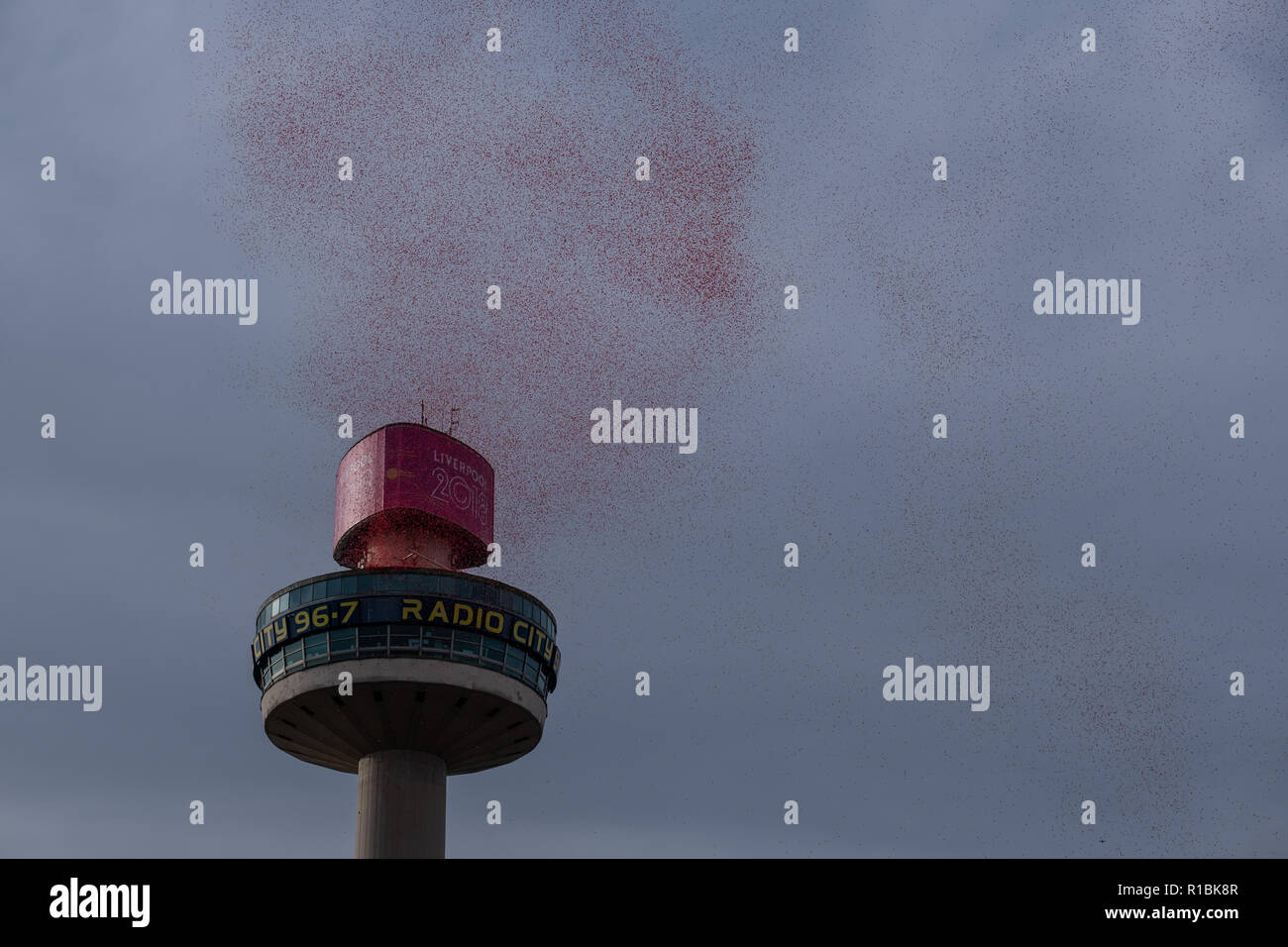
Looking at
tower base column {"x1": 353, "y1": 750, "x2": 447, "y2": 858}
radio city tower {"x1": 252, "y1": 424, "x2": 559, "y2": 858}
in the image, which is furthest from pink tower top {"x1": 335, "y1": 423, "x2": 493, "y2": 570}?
tower base column {"x1": 353, "y1": 750, "x2": 447, "y2": 858}

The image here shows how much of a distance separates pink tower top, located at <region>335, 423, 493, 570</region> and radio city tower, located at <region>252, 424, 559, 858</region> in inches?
3.9

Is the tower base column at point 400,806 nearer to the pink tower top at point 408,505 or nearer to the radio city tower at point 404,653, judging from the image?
the radio city tower at point 404,653

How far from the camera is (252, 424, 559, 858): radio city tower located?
98375mm

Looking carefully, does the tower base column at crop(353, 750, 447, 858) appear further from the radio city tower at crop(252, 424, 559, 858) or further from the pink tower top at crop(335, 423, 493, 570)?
the pink tower top at crop(335, 423, 493, 570)

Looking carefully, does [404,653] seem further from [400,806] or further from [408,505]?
[408,505]

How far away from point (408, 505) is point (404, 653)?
11.5 meters

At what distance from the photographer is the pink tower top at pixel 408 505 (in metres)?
105

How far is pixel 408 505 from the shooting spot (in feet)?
344

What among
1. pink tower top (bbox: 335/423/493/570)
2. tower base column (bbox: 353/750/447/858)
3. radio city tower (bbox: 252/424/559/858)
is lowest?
tower base column (bbox: 353/750/447/858)

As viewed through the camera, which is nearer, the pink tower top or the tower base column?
the tower base column

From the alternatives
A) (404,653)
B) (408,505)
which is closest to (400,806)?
(404,653)

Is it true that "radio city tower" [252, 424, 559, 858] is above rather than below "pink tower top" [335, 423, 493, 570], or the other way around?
below
